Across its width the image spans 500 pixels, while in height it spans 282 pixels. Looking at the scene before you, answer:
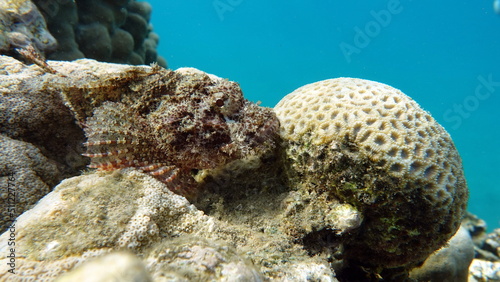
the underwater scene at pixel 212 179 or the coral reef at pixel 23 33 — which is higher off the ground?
the coral reef at pixel 23 33

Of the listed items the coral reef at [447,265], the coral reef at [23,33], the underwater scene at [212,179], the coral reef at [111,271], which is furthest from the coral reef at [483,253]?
the coral reef at [23,33]

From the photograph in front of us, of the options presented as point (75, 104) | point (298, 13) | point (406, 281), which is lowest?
point (406, 281)

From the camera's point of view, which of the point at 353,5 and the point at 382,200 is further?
the point at 353,5

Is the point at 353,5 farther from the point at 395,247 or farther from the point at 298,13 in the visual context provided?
the point at 395,247

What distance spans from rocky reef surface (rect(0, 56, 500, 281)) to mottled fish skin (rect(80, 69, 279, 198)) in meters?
0.01

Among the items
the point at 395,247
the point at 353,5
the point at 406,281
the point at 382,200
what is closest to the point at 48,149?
the point at 382,200

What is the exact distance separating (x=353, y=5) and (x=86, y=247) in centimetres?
12205

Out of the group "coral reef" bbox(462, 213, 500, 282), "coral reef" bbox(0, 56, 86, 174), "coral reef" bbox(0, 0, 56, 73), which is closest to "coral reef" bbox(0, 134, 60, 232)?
"coral reef" bbox(0, 56, 86, 174)

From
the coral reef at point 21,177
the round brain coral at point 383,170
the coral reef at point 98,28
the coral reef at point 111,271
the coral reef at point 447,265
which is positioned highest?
the coral reef at point 98,28

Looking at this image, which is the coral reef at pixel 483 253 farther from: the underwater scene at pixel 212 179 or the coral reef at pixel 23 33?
the coral reef at pixel 23 33

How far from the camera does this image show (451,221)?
3.24 metres

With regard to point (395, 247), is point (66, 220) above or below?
below

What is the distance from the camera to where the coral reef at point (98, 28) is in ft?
26.7

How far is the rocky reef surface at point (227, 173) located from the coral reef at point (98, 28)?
15.8 ft
